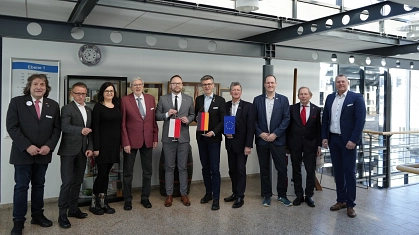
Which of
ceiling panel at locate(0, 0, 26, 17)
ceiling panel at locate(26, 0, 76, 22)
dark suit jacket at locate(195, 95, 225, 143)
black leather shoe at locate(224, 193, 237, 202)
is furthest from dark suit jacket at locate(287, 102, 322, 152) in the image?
ceiling panel at locate(0, 0, 26, 17)

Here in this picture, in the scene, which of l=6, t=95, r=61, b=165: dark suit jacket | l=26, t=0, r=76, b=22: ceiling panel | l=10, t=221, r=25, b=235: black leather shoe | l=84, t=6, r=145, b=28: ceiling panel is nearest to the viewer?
l=6, t=95, r=61, b=165: dark suit jacket

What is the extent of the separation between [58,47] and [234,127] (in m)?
2.65

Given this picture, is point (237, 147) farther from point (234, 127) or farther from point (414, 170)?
point (414, 170)

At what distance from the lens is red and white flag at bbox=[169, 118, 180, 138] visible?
14.0 feet

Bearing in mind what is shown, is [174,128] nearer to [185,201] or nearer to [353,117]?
[185,201]

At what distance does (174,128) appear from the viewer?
4.26 m

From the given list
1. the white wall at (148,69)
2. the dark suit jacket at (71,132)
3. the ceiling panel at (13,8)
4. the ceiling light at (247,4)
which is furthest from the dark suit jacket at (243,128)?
the ceiling panel at (13,8)

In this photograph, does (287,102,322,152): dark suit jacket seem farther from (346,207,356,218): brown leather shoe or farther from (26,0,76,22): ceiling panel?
(26,0,76,22): ceiling panel

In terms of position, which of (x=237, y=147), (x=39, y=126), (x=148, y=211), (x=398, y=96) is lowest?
(x=148, y=211)

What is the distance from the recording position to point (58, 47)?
185 inches

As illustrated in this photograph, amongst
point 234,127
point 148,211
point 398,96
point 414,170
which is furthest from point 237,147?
point 398,96

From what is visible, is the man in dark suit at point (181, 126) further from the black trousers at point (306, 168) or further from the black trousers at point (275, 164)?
the black trousers at point (306, 168)

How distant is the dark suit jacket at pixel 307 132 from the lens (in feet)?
14.6

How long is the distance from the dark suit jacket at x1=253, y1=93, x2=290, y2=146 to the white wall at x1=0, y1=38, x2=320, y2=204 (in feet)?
4.27
